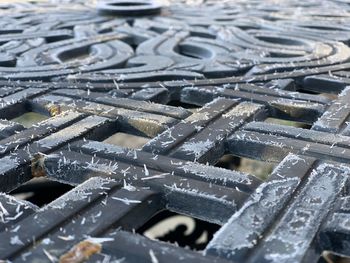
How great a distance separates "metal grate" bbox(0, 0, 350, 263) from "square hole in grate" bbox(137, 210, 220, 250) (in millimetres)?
19

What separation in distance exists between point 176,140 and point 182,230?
672 millimetres

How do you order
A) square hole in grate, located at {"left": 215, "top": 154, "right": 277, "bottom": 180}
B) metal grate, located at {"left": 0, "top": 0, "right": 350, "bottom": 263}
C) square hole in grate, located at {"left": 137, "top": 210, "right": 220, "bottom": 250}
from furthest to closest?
square hole in grate, located at {"left": 215, "top": 154, "right": 277, "bottom": 180}, square hole in grate, located at {"left": 137, "top": 210, "right": 220, "bottom": 250}, metal grate, located at {"left": 0, "top": 0, "right": 350, "bottom": 263}

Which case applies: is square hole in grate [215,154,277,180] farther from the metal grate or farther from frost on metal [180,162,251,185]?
frost on metal [180,162,251,185]

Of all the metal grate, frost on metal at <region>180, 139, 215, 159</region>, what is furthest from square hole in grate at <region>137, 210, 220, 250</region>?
frost on metal at <region>180, 139, 215, 159</region>

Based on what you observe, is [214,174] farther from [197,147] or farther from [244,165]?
A: [244,165]

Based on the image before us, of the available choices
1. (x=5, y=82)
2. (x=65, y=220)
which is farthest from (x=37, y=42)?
(x=65, y=220)

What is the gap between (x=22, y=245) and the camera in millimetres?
660

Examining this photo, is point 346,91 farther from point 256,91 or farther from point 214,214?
point 214,214

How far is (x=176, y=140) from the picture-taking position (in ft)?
3.13

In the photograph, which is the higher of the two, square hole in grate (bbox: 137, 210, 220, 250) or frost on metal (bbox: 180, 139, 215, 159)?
frost on metal (bbox: 180, 139, 215, 159)

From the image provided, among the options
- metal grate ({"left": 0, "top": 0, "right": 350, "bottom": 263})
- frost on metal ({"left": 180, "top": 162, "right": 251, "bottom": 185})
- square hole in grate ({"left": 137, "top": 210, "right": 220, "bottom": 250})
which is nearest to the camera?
metal grate ({"left": 0, "top": 0, "right": 350, "bottom": 263})

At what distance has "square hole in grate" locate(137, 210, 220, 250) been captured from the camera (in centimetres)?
152

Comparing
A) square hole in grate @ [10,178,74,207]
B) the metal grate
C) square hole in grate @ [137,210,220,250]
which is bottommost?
square hole in grate @ [137,210,220,250]

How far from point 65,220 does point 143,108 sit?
17.8 inches
